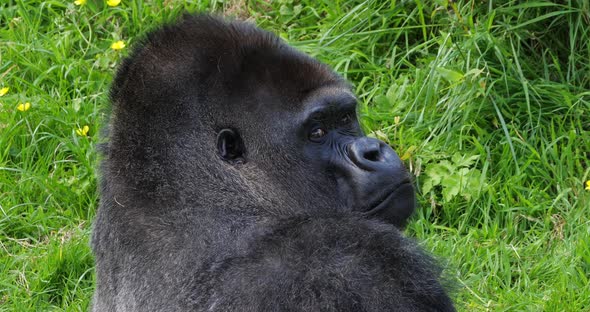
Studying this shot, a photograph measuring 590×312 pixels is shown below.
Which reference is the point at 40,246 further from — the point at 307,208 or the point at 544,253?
the point at 544,253

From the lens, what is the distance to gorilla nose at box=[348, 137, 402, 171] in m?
3.61

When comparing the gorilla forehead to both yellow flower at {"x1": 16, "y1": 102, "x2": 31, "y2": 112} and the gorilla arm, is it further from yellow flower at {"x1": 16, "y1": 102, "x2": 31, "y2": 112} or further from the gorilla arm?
yellow flower at {"x1": 16, "y1": 102, "x2": 31, "y2": 112}

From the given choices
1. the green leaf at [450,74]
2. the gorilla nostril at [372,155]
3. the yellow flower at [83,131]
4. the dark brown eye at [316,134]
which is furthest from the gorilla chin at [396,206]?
the yellow flower at [83,131]

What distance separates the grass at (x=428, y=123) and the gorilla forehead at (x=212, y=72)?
1045 mm

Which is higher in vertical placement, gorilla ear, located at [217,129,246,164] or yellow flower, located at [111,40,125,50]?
gorilla ear, located at [217,129,246,164]

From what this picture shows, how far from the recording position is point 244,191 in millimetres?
3518

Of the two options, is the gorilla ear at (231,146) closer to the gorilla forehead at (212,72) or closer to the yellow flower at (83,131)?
the gorilla forehead at (212,72)

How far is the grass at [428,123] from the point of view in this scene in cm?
478

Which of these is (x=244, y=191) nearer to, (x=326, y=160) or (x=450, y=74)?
(x=326, y=160)

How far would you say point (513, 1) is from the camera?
5.56 m

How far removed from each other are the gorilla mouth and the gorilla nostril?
12 centimetres

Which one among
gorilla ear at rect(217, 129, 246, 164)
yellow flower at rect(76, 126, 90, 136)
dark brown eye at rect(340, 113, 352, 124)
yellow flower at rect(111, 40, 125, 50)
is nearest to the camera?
gorilla ear at rect(217, 129, 246, 164)

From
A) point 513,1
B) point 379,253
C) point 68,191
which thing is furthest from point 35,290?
point 513,1

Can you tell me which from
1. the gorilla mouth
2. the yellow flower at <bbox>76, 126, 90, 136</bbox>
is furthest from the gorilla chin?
the yellow flower at <bbox>76, 126, 90, 136</bbox>
